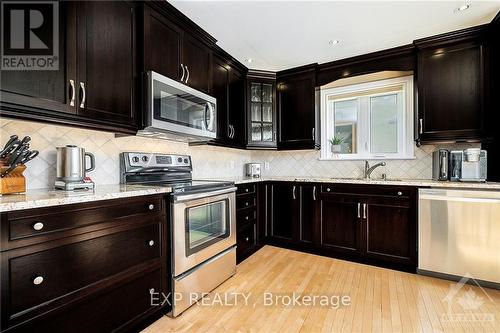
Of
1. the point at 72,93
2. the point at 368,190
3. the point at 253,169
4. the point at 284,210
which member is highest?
the point at 72,93

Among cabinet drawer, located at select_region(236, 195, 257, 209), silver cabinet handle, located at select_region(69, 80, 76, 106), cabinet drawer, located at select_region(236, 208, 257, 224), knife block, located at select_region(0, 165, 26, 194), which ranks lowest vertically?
cabinet drawer, located at select_region(236, 208, 257, 224)

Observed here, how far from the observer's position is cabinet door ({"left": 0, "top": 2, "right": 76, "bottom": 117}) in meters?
1.17

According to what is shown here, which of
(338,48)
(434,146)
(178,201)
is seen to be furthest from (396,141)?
(178,201)

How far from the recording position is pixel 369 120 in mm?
3271

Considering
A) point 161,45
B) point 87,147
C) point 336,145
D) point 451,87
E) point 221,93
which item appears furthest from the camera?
point 336,145

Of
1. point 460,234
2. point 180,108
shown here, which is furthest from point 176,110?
point 460,234

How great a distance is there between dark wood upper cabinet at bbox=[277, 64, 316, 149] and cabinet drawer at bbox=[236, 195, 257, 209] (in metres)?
0.92

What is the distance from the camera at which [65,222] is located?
1178 millimetres

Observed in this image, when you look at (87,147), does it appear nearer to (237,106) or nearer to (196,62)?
(196,62)

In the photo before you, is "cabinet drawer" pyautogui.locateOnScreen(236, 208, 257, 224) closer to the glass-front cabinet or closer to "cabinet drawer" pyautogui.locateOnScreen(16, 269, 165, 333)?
the glass-front cabinet

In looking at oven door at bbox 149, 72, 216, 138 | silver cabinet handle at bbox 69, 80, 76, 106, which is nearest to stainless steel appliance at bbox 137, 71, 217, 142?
oven door at bbox 149, 72, 216, 138

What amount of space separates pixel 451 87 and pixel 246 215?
2.61m

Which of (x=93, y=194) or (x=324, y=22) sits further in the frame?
(x=324, y=22)

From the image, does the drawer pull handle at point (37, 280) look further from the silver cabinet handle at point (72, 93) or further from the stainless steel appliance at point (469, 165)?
the stainless steel appliance at point (469, 165)
